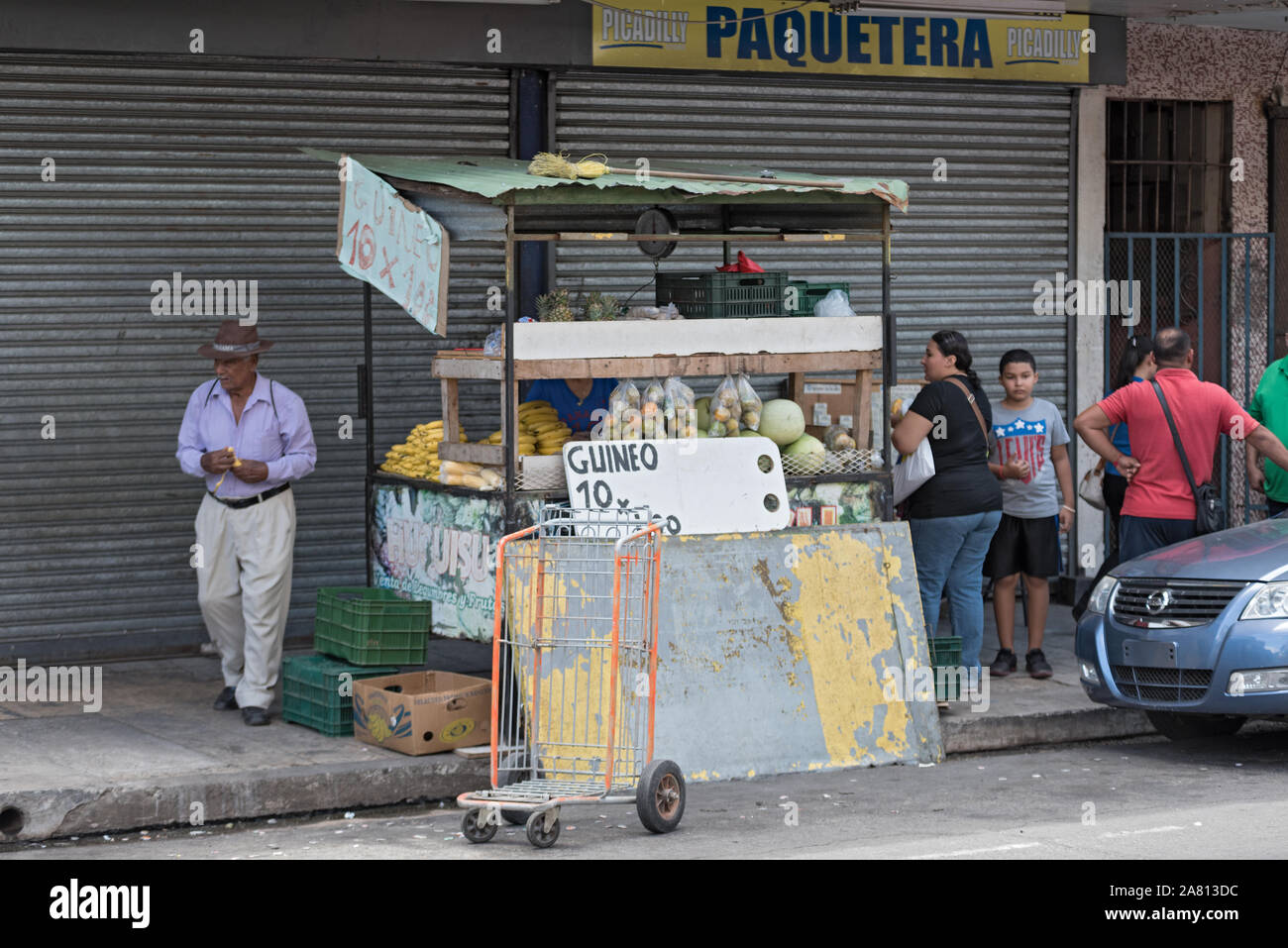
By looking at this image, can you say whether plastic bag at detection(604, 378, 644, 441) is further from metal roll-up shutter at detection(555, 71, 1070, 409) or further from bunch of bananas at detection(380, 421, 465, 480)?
metal roll-up shutter at detection(555, 71, 1070, 409)

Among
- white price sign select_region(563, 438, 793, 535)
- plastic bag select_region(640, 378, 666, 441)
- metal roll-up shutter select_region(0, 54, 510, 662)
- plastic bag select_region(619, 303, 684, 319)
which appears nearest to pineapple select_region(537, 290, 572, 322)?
plastic bag select_region(619, 303, 684, 319)

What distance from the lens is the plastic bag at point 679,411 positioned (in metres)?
8.61

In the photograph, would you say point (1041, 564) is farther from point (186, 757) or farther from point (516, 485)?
point (186, 757)

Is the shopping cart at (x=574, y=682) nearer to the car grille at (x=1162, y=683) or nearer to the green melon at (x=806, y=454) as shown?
the green melon at (x=806, y=454)

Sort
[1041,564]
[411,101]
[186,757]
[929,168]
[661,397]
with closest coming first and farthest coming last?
[186,757]
[661,397]
[1041,564]
[411,101]
[929,168]

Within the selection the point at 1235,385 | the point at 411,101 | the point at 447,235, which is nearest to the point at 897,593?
the point at 447,235

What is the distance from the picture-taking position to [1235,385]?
13.8 m

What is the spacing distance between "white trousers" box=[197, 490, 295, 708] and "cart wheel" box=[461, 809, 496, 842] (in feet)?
7.21

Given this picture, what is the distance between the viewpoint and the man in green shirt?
10.5m

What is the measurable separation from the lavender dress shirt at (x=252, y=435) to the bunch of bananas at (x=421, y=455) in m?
0.53

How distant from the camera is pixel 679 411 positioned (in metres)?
8.65

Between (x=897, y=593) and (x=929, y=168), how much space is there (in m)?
4.86

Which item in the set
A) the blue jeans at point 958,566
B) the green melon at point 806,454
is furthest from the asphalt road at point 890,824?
the green melon at point 806,454

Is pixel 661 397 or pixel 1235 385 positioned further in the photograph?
pixel 1235 385
